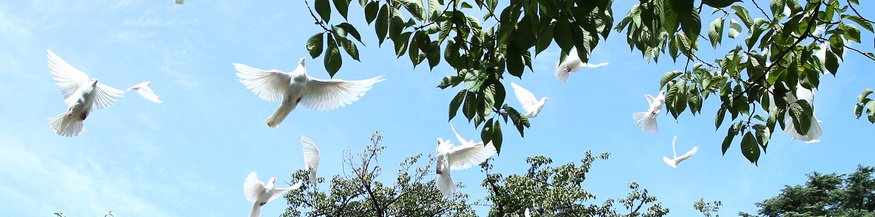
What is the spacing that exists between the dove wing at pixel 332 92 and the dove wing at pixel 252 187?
2018 millimetres

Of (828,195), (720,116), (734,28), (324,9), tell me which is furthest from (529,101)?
(828,195)

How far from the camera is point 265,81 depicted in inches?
128

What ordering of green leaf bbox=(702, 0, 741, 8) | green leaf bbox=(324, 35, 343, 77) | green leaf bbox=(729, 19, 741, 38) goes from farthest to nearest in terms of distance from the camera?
green leaf bbox=(729, 19, 741, 38)
green leaf bbox=(324, 35, 343, 77)
green leaf bbox=(702, 0, 741, 8)

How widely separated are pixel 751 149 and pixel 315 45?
1239 millimetres

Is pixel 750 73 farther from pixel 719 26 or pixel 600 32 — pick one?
pixel 600 32

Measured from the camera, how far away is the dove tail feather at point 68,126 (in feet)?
11.0

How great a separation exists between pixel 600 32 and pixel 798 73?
778 millimetres

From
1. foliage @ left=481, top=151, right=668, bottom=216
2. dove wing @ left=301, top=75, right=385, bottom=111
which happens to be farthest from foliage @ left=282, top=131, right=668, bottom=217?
dove wing @ left=301, top=75, right=385, bottom=111

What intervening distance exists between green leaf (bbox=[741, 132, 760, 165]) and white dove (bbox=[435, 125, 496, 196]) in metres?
2.02

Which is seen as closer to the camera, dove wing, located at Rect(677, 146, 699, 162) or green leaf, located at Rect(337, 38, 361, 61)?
green leaf, located at Rect(337, 38, 361, 61)

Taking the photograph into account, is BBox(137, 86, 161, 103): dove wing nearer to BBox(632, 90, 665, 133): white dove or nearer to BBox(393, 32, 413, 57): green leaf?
BBox(393, 32, 413, 57): green leaf

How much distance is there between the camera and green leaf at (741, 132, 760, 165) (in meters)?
2.06

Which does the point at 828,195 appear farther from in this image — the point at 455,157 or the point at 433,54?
the point at 433,54

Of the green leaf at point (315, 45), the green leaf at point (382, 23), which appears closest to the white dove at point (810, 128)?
the green leaf at point (382, 23)
